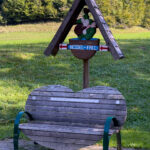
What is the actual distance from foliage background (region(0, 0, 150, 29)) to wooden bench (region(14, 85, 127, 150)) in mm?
20257

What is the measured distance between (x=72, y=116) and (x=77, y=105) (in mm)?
178

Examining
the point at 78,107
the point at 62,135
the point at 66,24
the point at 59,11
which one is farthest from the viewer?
the point at 59,11

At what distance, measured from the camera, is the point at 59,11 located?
26375 mm

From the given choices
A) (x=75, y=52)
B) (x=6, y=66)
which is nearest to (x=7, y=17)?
(x=6, y=66)

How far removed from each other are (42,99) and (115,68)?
7.45 meters

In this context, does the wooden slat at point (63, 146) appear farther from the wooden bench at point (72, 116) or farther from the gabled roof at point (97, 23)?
the gabled roof at point (97, 23)

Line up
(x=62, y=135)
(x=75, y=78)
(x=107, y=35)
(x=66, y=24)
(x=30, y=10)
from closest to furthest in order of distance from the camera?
(x=62, y=135), (x=107, y=35), (x=66, y=24), (x=75, y=78), (x=30, y=10)

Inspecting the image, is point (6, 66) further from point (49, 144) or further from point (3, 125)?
point (49, 144)

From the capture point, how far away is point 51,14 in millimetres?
27859

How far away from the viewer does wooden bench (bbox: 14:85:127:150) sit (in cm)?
416

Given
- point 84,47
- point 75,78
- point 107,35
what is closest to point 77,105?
point 84,47

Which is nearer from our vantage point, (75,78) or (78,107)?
(78,107)

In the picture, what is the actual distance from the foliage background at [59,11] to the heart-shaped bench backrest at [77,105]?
20.2 m

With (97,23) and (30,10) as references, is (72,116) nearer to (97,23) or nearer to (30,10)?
(97,23)
